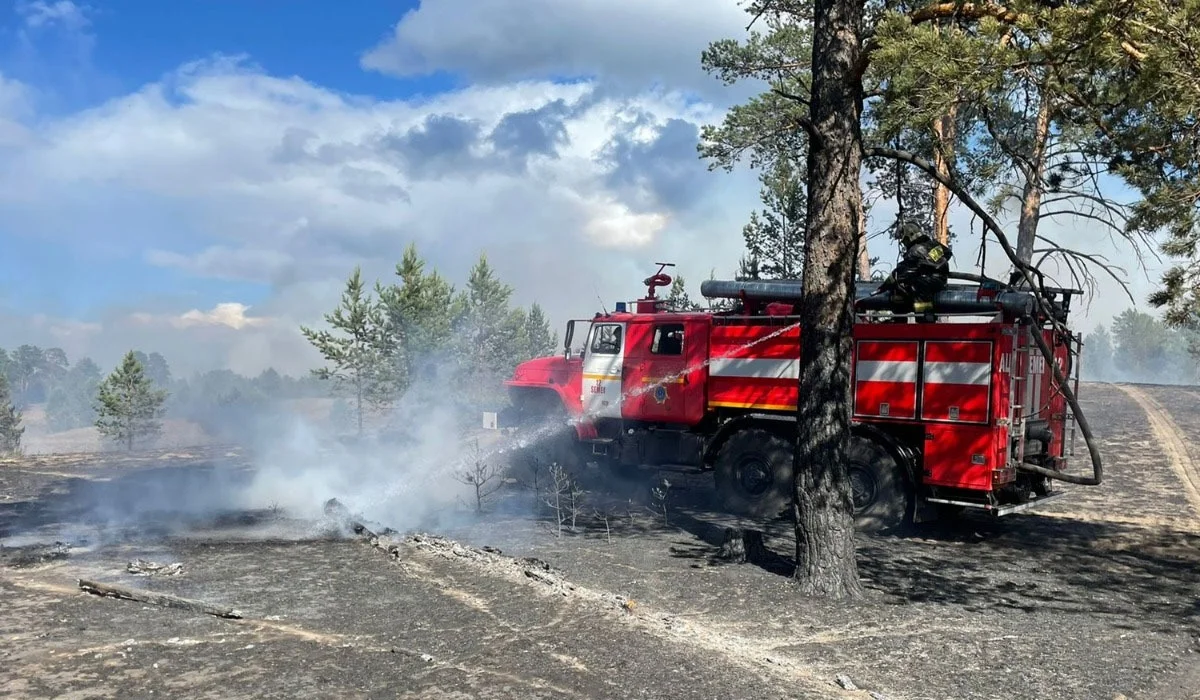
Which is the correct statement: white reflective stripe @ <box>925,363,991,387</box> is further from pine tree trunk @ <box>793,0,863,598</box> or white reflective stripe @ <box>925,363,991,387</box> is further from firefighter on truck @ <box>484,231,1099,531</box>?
pine tree trunk @ <box>793,0,863,598</box>

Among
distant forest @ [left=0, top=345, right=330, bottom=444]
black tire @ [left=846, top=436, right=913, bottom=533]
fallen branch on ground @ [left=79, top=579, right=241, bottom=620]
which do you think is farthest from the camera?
distant forest @ [left=0, top=345, right=330, bottom=444]

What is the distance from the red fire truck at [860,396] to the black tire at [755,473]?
0.02 m

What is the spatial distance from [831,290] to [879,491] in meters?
4.06

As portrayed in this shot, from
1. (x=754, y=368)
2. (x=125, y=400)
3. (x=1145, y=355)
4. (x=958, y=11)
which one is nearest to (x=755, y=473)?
(x=754, y=368)

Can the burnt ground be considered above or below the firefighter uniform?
below

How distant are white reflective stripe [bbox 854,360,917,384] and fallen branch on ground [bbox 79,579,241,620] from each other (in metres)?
7.88

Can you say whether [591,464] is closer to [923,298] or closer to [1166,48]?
[923,298]

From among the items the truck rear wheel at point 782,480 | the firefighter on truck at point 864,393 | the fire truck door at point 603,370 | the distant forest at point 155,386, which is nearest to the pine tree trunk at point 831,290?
the firefighter on truck at point 864,393

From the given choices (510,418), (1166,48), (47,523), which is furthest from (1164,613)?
(47,523)

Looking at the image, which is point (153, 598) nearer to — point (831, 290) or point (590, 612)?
point (590, 612)

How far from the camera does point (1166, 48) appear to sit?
18.0 ft

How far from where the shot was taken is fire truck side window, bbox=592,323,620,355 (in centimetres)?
1398

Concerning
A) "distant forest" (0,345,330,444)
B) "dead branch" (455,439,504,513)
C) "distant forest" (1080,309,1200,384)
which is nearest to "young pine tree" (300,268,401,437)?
"dead branch" (455,439,504,513)

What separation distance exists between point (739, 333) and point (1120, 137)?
18.8 ft
